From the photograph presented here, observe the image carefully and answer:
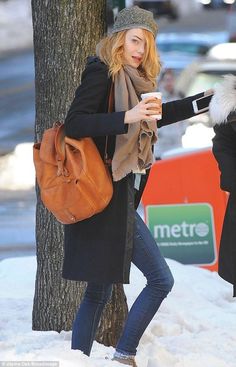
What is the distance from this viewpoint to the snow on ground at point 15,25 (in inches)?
1469

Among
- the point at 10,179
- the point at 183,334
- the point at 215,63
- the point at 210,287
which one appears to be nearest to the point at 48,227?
the point at 183,334

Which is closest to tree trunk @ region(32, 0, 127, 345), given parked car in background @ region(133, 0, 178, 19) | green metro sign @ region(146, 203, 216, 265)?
green metro sign @ region(146, 203, 216, 265)

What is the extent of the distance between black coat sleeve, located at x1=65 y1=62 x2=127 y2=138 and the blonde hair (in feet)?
0.13

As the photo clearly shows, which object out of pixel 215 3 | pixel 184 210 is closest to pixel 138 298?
pixel 184 210

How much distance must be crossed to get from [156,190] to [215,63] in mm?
8179

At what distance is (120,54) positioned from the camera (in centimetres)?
424

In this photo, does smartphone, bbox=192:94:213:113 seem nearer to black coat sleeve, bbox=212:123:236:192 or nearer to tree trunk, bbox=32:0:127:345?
black coat sleeve, bbox=212:123:236:192

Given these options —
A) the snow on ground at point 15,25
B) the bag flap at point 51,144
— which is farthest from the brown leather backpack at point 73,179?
the snow on ground at point 15,25

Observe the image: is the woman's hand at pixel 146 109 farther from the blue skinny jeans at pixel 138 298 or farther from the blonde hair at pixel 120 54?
the blue skinny jeans at pixel 138 298

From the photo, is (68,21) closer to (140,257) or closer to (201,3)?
(140,257)

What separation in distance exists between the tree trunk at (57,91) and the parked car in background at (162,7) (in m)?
38.0

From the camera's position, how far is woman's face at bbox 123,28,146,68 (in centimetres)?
421

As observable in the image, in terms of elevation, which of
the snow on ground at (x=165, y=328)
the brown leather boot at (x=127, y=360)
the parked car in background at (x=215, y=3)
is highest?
the parked car in background at (x=215, y=3)

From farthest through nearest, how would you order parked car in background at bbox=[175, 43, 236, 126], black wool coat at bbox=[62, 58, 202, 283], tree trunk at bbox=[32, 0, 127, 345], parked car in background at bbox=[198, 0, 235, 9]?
parked car in background at bbox=[198, 0, 235, 9], parked car in background at bbox=[175, 43, 236, 126], tree trunk at bbox=[32, 0, 127, 345], black wool coat at bbox=[62, 58, 202, 283]
